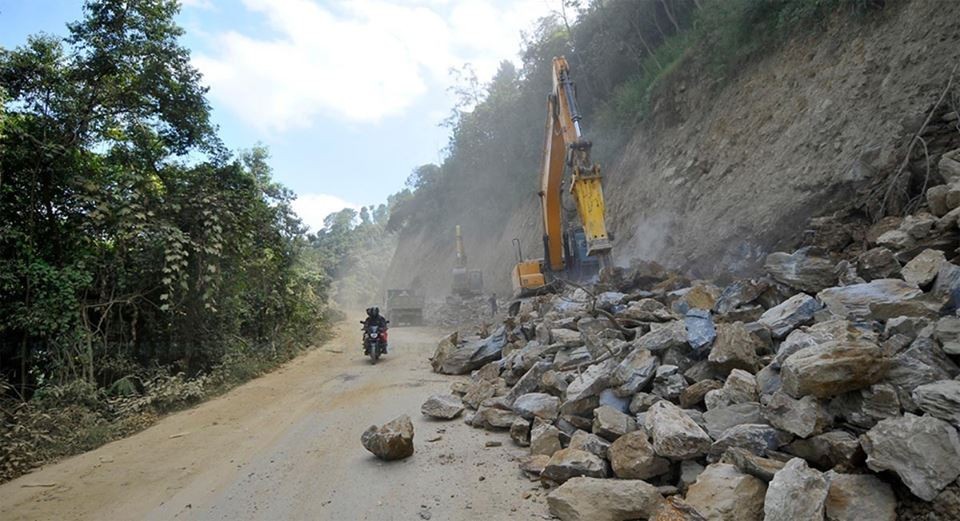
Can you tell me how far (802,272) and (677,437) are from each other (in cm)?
303

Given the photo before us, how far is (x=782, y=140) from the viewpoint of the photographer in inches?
396

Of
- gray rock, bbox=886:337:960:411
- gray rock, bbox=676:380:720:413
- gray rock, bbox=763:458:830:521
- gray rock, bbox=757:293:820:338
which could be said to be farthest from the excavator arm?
gray rock, bbox=763:458:830:521

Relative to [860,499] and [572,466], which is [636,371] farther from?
[860,499]

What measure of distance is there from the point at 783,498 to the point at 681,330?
235 cm

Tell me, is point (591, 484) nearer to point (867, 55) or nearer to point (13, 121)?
point (13, 121)

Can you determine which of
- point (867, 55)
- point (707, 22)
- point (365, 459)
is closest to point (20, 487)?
point (365, 459)

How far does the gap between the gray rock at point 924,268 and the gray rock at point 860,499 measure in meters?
2.38

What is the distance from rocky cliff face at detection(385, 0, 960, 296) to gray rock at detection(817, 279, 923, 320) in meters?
3.32

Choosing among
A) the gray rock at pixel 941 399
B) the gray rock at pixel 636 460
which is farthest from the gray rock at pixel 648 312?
the gray rock at pixel 941 399

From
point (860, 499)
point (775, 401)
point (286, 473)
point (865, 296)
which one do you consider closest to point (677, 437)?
point (775, 401)

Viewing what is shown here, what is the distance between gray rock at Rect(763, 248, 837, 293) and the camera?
5293mm

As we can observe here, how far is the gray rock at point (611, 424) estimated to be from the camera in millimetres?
4111

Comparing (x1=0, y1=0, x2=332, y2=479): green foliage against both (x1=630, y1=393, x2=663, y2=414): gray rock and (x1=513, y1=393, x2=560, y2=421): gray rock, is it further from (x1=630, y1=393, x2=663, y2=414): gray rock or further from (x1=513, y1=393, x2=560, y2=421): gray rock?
(x1=630, y1=393, x2=663, y2=414): gray rock

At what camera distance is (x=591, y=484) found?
3.45 meters
